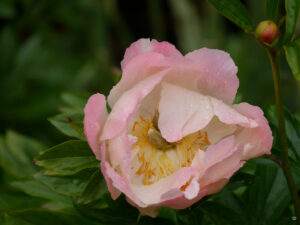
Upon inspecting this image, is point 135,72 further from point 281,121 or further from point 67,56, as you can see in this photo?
point 67,56

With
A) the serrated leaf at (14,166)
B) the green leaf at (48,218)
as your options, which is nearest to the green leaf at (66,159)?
the green leaf at (48,218)

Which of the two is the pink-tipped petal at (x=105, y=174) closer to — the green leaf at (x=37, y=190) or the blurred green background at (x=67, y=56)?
the green leaf at (x=37, y=190)

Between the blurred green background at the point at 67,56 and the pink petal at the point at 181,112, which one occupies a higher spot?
the pink petal at the point at 181,112

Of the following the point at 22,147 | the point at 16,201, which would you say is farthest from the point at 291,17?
the point at 22,147

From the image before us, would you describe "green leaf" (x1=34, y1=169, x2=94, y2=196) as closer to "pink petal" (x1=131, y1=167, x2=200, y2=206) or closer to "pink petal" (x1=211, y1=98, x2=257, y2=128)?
"pink petal" (x1=131, y1=167, x2=200, y2=206)

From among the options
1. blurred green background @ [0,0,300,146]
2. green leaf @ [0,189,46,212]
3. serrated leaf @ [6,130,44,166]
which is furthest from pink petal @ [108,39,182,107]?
blurred green background @ [0,0,300,146]
